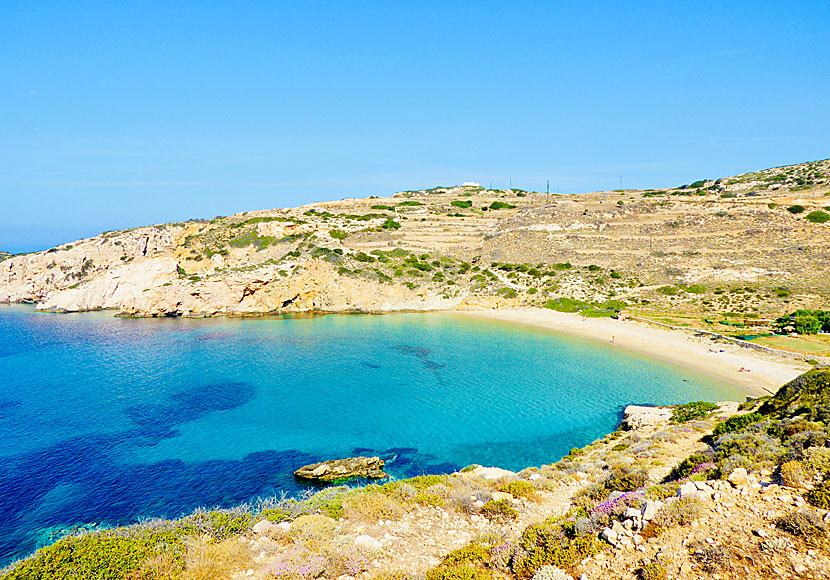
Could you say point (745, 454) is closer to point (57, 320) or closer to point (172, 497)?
point (172, 497)

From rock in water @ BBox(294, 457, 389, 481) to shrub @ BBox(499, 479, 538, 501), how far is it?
796 cm

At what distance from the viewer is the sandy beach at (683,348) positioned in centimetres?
3091

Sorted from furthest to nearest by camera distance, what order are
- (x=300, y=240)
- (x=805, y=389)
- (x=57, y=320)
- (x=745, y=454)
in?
(x=300, y=240), (x=57, y=320), (x=805, y=389), (x=745, y=454)

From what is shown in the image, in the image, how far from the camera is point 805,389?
661 inches

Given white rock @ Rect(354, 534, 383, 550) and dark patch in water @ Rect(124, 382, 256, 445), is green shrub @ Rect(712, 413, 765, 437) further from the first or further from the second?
dark patch in water @ Rect(124, 382, 256, 445)

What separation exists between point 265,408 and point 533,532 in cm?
2249

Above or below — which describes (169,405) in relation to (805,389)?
below

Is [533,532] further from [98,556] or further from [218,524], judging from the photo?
[98,556]

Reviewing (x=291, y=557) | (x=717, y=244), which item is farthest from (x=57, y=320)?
(x=717, y=244)

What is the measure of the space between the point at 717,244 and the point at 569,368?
45812 mm

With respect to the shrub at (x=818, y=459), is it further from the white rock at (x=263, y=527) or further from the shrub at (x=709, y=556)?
the white rock at (x=263, y=527)

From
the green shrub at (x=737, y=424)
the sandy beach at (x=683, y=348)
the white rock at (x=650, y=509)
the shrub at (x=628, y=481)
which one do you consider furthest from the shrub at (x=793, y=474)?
the sandy beach at (x=683, y=348)

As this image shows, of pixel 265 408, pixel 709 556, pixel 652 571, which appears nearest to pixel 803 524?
pixel 709 556

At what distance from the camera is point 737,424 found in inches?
644
